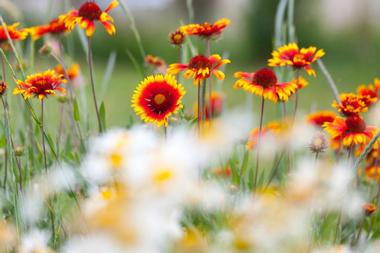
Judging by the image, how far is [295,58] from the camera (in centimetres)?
108

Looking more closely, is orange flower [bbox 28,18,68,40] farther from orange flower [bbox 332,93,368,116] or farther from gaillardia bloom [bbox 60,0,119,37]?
orange flower [bbox 332,93,368,116]

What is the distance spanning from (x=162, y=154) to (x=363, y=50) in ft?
19.6

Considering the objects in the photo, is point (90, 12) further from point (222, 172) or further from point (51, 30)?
point (222, 172)

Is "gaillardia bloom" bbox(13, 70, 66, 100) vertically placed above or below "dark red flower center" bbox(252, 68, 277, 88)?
above

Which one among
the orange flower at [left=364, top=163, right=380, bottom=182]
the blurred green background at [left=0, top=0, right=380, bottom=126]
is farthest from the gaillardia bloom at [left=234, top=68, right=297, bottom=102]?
the blurred green background at [left=0, top=0, right=380, bottom=126]

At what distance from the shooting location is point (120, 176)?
1.71ft

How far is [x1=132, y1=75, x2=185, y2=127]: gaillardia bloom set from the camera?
954 mm

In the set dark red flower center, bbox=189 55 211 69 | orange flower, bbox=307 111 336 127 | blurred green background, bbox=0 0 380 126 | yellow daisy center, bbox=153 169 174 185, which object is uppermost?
yellow daisy center, bbox=153 169 174 185

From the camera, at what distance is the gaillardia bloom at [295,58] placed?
1.08 metres

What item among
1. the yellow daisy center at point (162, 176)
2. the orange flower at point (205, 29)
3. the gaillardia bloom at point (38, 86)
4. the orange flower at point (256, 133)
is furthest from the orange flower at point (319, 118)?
the yellow daisy center at point (162, 176)

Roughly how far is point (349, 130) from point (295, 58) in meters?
0.15

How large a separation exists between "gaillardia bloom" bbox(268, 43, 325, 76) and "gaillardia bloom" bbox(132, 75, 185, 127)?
0.19 metres

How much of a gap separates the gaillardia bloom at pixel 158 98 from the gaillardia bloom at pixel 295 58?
191mm

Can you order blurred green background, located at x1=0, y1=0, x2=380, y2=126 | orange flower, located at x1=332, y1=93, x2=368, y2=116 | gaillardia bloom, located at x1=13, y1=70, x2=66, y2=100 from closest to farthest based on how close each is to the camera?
gaillardia bloom, located at x1=13, y1=70, x2=66, y2=100 → orange flower, located at x1=332, y1=93, x2=368, y2=116 → blurred green background, located at x1=0, y1=0, x2=380, y2=126
